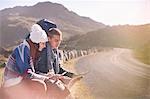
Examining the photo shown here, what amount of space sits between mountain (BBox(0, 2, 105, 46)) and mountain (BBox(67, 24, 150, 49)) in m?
0.17

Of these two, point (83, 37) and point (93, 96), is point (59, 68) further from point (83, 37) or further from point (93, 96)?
point (93, 96)

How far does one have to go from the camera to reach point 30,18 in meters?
2.65

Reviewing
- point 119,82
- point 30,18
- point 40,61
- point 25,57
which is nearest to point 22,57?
point 25,57

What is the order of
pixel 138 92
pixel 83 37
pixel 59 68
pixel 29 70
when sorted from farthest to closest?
pixel 138 92 → pixel 83 37 → pixel 59 68 → pixel 29 70

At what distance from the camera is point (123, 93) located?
3.71 meters

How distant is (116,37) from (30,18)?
63cm

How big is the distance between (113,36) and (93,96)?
74 centimetres

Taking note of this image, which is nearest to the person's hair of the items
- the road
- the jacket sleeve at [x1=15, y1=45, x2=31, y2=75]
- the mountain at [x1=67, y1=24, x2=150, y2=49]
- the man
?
the man

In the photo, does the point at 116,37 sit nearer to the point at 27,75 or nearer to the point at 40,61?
the point at 40,61

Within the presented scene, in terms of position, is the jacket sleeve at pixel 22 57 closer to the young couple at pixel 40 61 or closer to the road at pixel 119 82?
the young couple at pixel 40 61

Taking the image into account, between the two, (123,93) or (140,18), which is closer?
(140,18)

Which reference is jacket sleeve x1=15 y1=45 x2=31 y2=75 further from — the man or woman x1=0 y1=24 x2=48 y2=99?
the man

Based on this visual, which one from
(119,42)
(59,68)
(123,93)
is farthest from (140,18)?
(123,93)

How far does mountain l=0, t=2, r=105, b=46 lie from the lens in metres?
2.61
